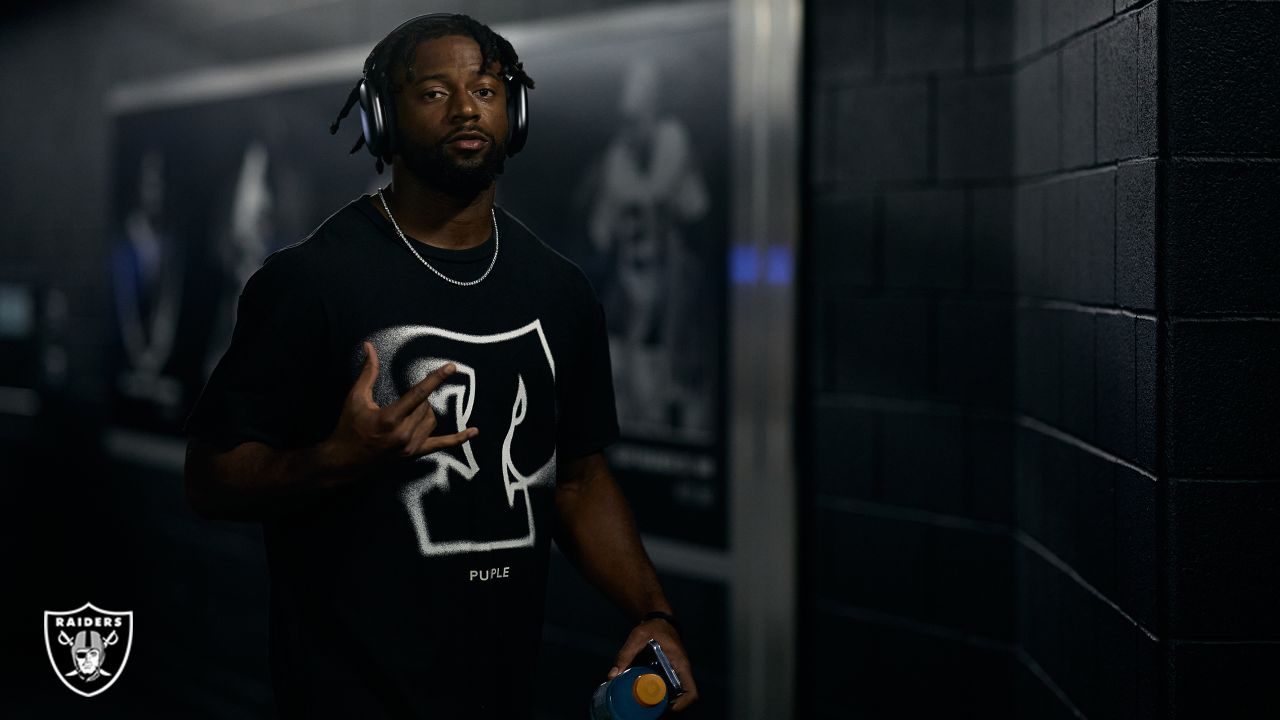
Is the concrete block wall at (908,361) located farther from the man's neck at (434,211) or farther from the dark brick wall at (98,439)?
the man's neck at (434,211)

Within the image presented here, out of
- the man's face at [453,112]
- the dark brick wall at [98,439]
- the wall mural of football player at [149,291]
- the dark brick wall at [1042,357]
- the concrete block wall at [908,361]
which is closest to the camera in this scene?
the man's face at [453,112]

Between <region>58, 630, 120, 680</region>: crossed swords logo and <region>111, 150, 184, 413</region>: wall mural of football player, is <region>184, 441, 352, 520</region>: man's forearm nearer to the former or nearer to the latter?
<region>58, 630, 120, 680</region>: crossed swords logo

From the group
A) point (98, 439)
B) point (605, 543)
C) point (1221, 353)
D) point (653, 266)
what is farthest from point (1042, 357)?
point (98, 439)

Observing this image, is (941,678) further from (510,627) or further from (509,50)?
(509,50)

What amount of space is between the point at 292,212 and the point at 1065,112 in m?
2.62

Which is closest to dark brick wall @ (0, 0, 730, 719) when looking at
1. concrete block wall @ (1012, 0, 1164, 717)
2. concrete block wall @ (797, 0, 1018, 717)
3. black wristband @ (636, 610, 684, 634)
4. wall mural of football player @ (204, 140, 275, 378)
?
wall mural of football player @ (204, 140, 275, 378)

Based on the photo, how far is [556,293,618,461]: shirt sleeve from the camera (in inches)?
66.0

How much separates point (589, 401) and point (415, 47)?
0.49 meters

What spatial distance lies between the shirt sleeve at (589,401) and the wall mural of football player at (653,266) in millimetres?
1273

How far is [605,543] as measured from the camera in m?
1.70

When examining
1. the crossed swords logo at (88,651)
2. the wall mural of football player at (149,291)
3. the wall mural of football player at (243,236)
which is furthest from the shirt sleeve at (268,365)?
the wall mural of football player at (149,291)

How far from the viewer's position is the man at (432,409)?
1.43 m

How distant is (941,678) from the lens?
2.73 m

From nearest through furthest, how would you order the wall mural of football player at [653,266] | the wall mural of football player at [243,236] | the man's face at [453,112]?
1. the man's face at [453,112]
2. the wall mural of football player at [653,266]
3. the wall mural of football player at [243,236]
